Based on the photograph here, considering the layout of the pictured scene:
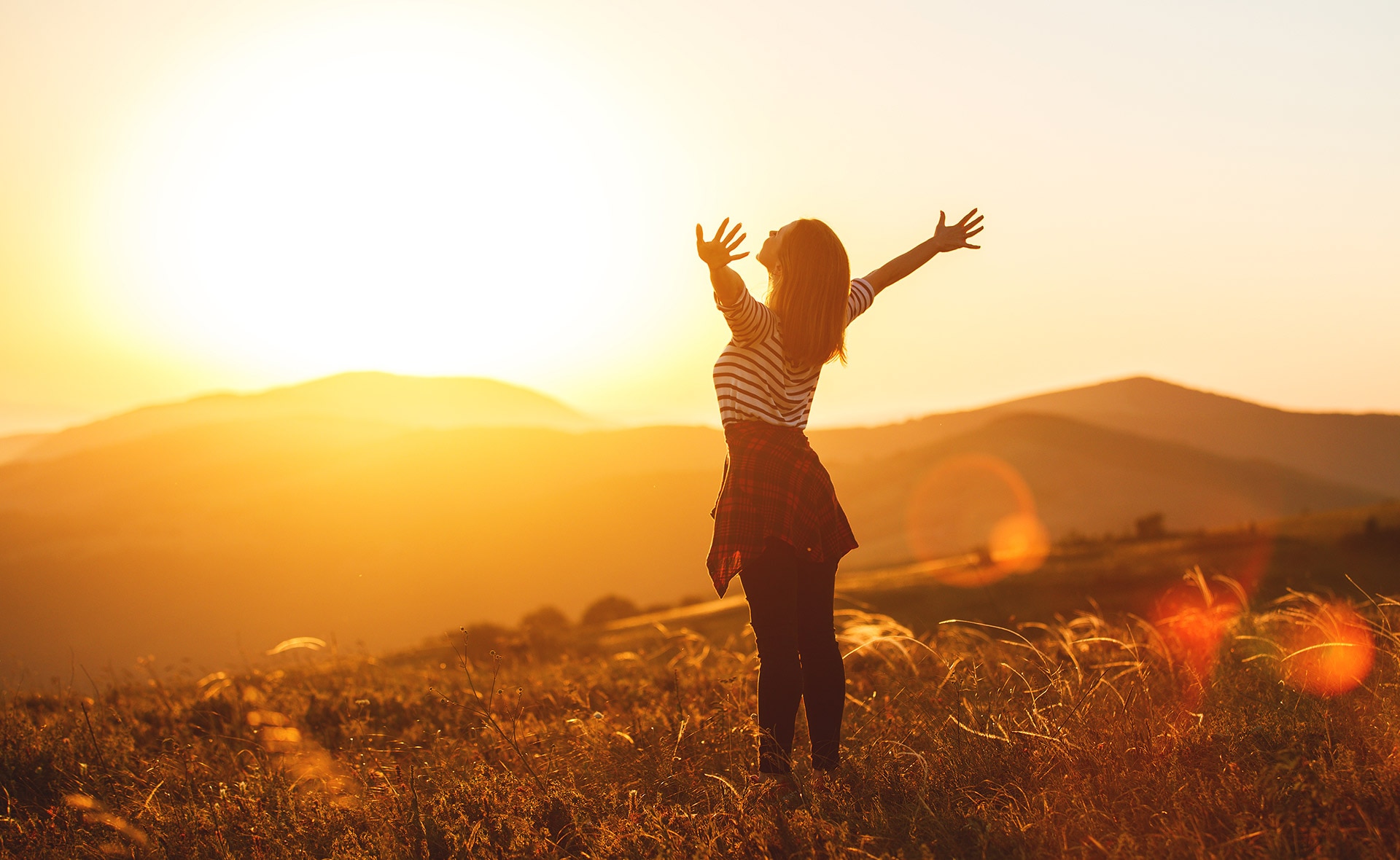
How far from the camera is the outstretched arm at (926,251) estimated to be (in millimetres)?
3402

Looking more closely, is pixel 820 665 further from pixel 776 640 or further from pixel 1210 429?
pixel 1210 429

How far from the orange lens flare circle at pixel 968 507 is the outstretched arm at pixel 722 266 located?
36628 mm

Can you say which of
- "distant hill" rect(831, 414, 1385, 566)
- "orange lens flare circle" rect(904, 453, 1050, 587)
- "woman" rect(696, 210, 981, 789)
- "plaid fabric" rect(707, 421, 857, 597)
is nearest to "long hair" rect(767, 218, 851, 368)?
"woman" rect(696, 210, 981, 789)

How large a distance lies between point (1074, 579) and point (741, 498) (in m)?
8.45

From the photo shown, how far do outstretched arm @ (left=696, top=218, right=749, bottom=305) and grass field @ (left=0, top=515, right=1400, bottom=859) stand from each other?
1505 mm

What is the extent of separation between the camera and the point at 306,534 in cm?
5962

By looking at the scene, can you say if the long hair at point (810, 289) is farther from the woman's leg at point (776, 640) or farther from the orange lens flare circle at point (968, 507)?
the orange lens flare circle at point (968, 507)

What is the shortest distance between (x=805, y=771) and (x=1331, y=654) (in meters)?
2.76

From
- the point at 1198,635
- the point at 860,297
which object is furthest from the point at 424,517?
the point at 860,297

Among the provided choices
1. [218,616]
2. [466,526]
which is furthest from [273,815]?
[466,526]

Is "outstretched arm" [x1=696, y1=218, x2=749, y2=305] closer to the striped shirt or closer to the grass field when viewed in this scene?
the striped shirt

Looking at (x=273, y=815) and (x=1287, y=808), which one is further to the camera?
(x=273, y=815)

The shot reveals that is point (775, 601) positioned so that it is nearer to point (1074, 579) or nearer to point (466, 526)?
point (1074, 579)

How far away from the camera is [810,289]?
9.36 feet
